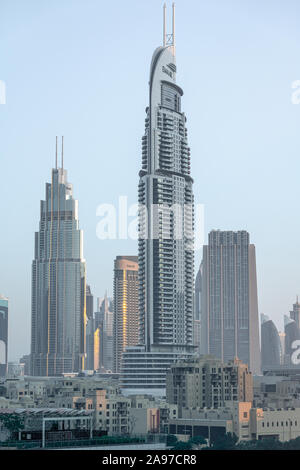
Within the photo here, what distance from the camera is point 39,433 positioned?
4453 cm

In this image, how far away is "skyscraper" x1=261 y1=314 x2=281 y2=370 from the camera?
611ft

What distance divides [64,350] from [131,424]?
111m

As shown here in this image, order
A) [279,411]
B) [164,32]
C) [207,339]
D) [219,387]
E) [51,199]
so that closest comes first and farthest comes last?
[279,411] < [219,387] < [164,32] < [51,199] < [207,339]

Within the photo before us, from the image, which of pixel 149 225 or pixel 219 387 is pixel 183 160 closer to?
pixel 149 225

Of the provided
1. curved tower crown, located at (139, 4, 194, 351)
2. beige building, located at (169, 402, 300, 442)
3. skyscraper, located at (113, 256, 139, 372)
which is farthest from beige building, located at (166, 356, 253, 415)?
skyscraper, located at (113, 256, 139, 372)

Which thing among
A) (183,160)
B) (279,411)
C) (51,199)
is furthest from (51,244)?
(279,411)

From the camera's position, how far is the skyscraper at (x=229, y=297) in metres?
185

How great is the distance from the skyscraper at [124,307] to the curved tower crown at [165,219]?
5728cm

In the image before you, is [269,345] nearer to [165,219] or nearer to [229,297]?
[229,297]

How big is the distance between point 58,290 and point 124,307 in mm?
12319

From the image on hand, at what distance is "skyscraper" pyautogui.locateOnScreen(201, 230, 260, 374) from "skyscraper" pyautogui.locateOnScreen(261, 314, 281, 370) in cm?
213

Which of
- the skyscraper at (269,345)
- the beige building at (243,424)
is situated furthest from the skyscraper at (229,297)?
the beige building at (243,424)

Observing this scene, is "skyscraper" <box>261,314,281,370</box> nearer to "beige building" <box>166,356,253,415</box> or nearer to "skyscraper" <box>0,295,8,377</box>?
"skyscraper" <box>0,295,8,377</box>
